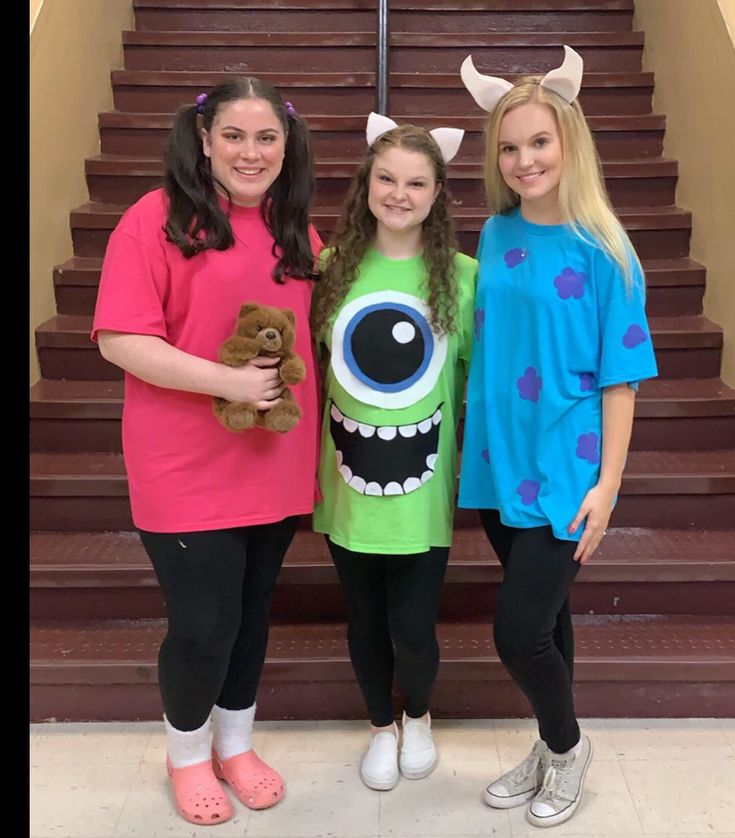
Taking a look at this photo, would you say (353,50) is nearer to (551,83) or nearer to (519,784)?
(551,83)

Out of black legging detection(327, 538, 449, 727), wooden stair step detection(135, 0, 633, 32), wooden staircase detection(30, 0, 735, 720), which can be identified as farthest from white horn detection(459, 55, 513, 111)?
wooden stair step detection(135, 0, 633, 32)

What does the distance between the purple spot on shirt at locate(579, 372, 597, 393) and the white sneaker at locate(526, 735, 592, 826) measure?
0.79 meters

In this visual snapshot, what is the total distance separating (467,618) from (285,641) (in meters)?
0.50

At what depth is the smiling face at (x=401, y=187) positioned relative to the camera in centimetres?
146

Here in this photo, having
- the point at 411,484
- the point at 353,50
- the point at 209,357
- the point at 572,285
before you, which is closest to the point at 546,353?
the point at 572,285

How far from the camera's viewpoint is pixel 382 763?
5.85 feet

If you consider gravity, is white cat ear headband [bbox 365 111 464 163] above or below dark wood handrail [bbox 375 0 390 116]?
below

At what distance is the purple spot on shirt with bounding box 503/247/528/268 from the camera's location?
1.45m

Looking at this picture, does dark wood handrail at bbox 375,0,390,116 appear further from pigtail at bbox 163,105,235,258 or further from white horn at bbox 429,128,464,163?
pigtail at bbox 163,105,235,258

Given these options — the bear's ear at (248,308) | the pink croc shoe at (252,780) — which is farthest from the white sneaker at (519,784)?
the bear's ear at (248,308)

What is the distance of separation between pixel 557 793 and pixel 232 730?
2.29 ft

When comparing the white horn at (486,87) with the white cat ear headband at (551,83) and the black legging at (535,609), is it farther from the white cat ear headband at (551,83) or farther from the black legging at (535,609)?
the black legging at (535,609)

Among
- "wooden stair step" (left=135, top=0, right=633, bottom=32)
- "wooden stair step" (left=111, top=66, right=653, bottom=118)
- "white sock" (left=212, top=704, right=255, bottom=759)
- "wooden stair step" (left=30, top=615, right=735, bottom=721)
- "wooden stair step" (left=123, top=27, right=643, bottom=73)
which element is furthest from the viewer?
"wooden stair step" (left=135, top=0, right=633, bottom=32)

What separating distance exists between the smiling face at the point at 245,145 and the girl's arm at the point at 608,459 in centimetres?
72
